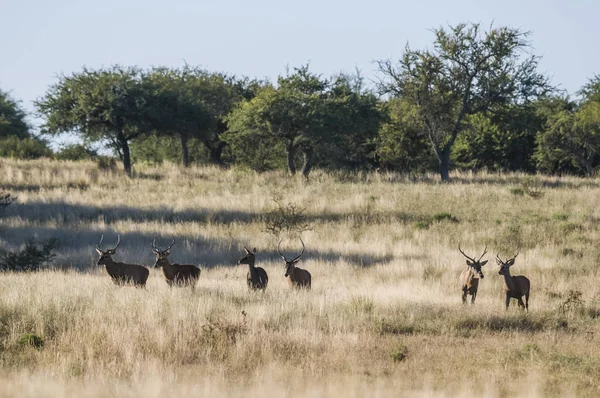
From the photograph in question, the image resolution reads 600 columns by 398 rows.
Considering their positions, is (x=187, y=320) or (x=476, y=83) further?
(x=476, y=83)

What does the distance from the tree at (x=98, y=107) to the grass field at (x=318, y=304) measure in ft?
33.6

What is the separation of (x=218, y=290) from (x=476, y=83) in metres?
25.3

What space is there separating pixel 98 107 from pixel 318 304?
28.9 meters

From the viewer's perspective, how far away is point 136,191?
33.9m

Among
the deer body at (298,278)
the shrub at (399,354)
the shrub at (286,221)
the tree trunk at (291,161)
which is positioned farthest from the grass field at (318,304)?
the tree trunk at (291,161)

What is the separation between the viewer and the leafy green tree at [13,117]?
63.7 meters

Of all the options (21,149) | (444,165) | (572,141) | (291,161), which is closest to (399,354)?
(444,165)

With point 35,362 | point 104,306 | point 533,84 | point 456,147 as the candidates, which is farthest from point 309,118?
point 35,362

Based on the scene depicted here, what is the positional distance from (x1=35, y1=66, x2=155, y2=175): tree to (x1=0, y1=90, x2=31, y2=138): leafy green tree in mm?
22470

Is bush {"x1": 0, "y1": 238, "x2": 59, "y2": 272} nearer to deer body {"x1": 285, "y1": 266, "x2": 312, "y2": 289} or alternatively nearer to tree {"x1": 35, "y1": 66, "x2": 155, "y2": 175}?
deer body {"x1": 285, "y1": 266, "x2": 312, "y2": 289}

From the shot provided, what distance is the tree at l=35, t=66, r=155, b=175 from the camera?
4047cm

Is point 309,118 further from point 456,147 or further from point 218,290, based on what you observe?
point 218,290

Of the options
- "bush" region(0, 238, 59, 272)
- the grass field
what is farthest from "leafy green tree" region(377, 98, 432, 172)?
"bush" region(0, 238, 59, 272)

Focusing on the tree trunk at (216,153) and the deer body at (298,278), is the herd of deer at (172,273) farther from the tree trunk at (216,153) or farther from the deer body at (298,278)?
the tree trunk at (216,153)
